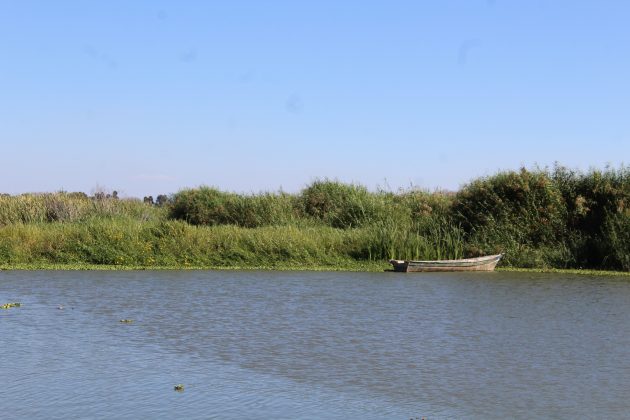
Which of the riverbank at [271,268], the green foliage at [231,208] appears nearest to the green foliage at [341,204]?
the green foliage at [231,208]

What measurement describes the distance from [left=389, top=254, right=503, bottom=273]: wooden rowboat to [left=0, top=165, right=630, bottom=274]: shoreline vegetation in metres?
1.29

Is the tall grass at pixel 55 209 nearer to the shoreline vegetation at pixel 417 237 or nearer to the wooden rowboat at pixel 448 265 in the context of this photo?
the shoreline vegetation at pixel 417 237

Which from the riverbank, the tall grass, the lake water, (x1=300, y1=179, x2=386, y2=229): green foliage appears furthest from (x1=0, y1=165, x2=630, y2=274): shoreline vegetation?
the lake water

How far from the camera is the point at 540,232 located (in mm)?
30250

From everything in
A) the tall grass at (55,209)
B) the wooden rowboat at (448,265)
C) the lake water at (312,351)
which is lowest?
the lake water at (312,351)

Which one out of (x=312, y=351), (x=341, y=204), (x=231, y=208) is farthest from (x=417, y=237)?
(x=312, y=351)

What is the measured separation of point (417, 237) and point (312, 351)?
1758cm

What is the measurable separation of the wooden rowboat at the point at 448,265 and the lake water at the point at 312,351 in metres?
4.35

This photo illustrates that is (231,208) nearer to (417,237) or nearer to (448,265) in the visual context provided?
(417,237)

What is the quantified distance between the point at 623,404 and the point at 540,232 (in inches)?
841

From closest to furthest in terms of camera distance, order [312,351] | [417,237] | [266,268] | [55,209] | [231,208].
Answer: [312,351], [266,268], [417,237], [55,209], [231,208]

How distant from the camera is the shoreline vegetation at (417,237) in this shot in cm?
2783

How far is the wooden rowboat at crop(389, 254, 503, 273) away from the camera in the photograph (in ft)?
85.0

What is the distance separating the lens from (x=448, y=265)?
26.3m
